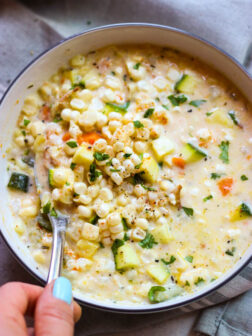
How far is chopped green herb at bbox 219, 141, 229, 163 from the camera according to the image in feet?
10.7

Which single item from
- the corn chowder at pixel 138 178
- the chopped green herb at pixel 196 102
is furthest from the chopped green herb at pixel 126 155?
the chopped green herb at pixel 196 102

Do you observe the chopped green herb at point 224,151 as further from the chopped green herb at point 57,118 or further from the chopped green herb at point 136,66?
the chopped green herb at point 57,118

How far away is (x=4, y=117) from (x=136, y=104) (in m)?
1.02

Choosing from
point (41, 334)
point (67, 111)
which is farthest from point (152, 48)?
point (41, 334)

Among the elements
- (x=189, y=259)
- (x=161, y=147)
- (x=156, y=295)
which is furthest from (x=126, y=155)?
(x=156, y=295)

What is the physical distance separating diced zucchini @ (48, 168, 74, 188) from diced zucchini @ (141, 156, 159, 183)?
20.6 inches

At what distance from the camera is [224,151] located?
10.7 feet

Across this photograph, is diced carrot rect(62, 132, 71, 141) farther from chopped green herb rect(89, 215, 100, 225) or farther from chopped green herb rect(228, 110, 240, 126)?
chopped green herb rect(228, 110, 240, 126)

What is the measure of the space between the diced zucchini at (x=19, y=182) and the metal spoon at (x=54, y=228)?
0.08 meters

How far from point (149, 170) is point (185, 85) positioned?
2.61 ft

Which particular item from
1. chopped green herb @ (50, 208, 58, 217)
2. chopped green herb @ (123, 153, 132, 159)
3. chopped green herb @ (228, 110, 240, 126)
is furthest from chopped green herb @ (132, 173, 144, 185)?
chopped green herb @ (228, 110, 240, 126)

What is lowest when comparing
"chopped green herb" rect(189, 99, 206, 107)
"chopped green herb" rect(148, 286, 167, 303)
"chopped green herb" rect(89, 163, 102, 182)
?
"chopped green herb" rect(148, 286, 167, 303)

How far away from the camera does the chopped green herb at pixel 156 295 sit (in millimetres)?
3004

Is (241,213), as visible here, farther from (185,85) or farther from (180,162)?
(185,85)
